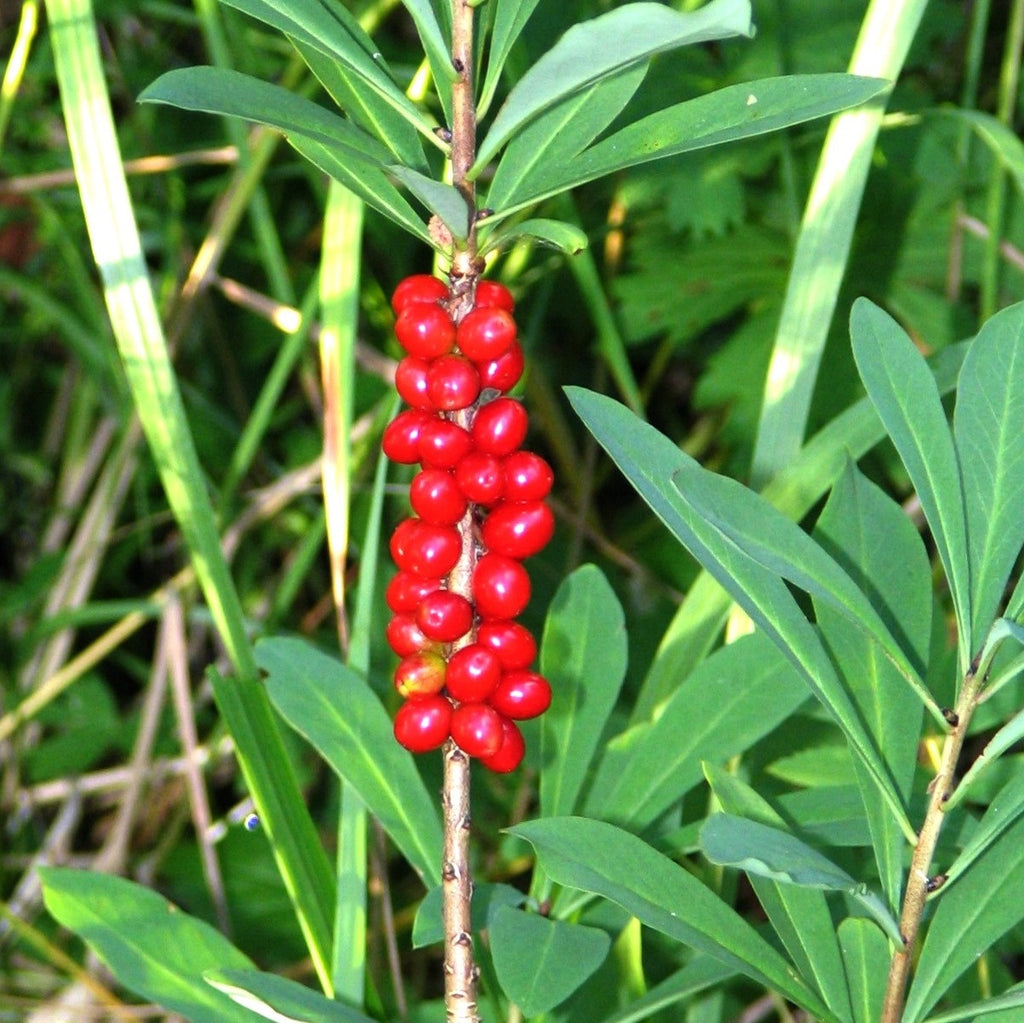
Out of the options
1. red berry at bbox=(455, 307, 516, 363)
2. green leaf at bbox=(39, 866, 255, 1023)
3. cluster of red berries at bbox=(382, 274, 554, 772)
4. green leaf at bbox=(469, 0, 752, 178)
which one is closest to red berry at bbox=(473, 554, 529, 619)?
cluster of red berries at bbox=(382, 274, 554, 772)

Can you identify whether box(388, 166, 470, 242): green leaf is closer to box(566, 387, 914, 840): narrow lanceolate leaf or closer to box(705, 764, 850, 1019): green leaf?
box(566, 387, 914, 840): narrow lanceolate leaf

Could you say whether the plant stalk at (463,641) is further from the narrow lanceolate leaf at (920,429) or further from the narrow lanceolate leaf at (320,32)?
the narrow lanceolate leaf at (920,429)

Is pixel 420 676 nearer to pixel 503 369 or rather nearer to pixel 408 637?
pixel 408 637

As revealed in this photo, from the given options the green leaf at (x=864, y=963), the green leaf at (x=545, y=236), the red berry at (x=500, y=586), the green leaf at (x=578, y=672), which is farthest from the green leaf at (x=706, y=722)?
the green leaf at (x=545, y=236)

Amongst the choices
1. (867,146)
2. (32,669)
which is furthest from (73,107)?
(32,669)

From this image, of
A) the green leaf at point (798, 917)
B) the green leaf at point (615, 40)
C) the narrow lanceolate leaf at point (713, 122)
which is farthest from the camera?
the green leaf at point (798, 917)

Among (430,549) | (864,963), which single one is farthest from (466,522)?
(864,963)
